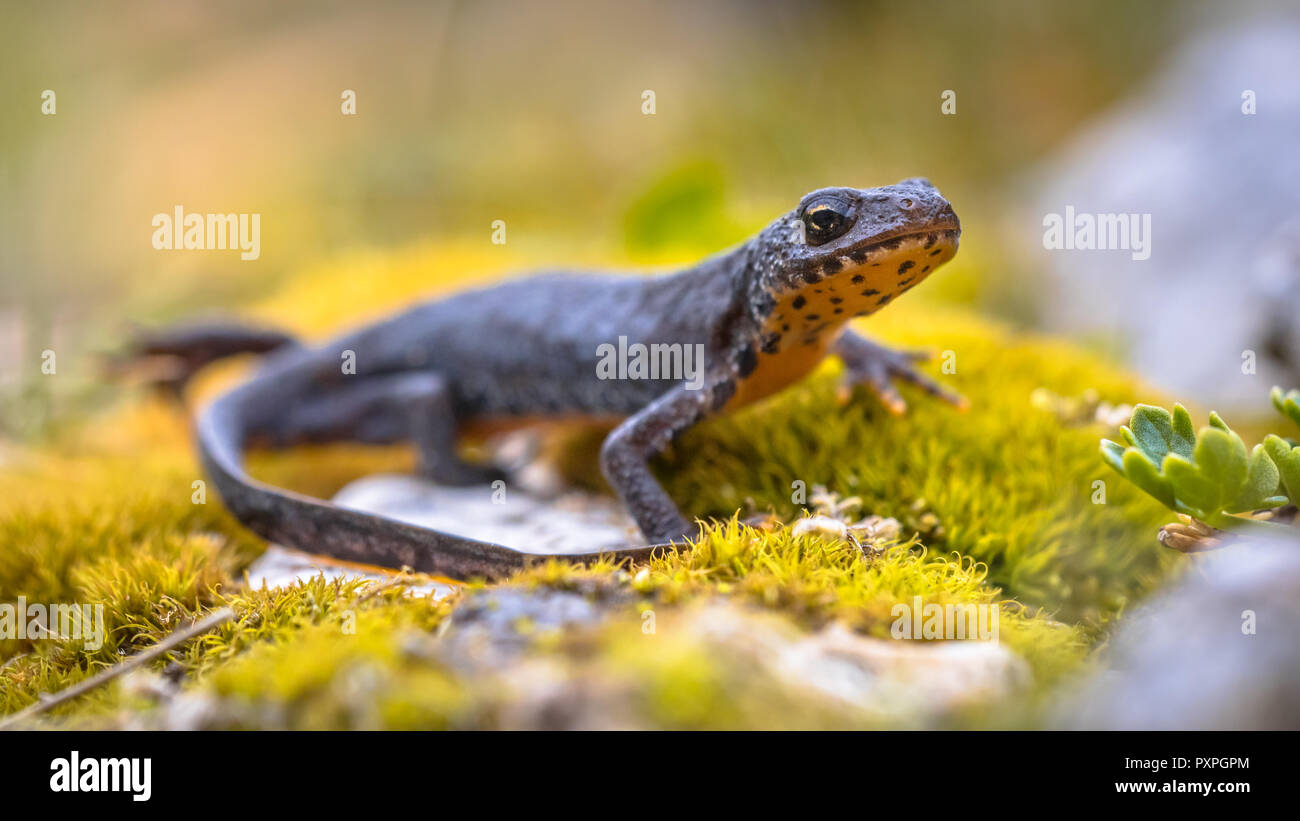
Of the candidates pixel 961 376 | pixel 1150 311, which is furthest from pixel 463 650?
pixel 1150 311

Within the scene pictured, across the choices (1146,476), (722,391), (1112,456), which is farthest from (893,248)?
(1146,476)

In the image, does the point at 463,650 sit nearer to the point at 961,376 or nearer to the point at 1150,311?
A: the point at 961,376

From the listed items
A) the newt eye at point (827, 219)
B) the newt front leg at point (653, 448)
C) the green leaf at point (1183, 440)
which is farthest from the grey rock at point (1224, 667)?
the newt front leg at point (653, 448)

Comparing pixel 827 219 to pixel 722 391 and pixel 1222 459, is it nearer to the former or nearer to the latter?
pixel 722 391

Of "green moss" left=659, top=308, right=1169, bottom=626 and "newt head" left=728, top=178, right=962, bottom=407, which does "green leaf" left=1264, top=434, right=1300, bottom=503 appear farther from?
"newt head" left=728, top=178, right=962, bottom=407

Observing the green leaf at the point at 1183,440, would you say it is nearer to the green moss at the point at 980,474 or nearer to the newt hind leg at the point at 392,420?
the green moss at the point at 980,474
